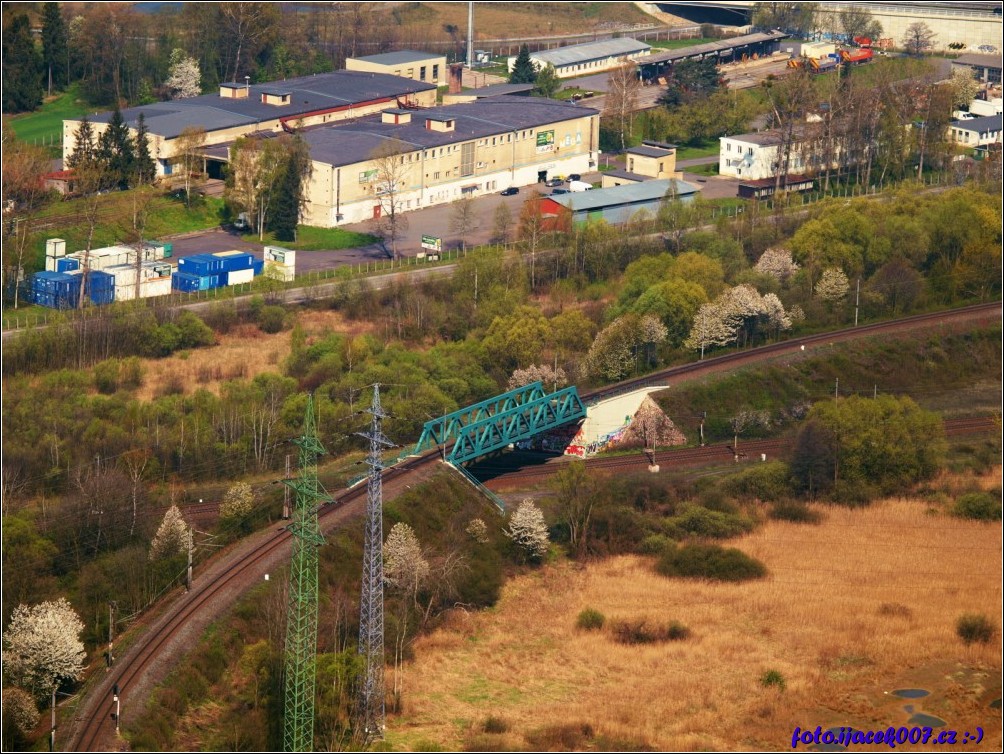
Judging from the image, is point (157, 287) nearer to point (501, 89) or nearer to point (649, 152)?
point (649, 152)

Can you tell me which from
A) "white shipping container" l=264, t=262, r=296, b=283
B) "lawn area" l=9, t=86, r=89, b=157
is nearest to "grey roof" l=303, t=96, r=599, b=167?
"white shipping container" l=264, t=262, r=296, b=283

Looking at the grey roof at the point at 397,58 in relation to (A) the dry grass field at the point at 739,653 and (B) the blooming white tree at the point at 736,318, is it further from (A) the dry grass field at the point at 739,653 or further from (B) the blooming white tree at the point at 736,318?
(A) the dry grass field at the point at 739,653

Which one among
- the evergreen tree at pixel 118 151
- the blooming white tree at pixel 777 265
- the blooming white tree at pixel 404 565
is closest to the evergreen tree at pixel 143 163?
the evergreen tree at pixel 118 151

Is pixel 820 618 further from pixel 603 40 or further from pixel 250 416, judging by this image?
pixel 603 40

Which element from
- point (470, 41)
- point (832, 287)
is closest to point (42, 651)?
point (832, 287)

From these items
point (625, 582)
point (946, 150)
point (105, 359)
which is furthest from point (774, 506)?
point (946, 150)

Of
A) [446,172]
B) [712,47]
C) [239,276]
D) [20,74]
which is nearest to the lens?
[239,276]

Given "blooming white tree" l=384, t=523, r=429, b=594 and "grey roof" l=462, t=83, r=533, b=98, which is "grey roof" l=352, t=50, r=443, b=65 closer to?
"grey roof" l=462, t=83, r=533, b=98
